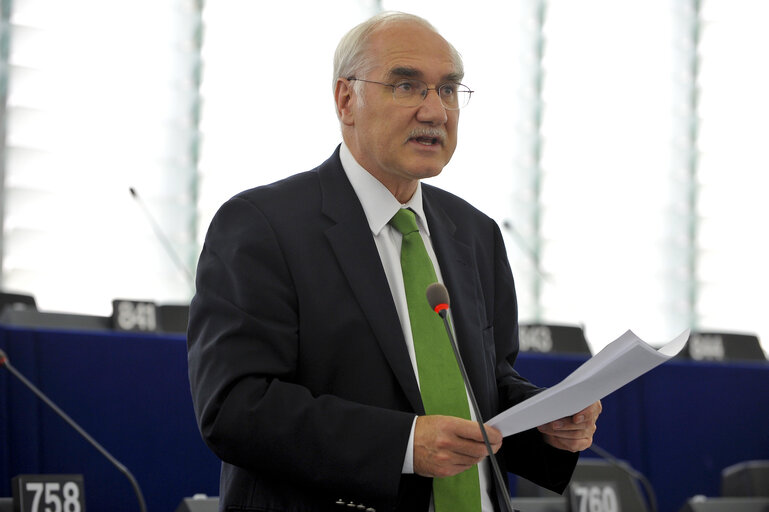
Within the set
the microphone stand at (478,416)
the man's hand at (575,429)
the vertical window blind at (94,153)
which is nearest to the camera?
the microphone stand at (478,416)

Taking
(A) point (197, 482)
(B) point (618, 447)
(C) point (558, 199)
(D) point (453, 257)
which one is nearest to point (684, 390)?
(B) point (618, 447)

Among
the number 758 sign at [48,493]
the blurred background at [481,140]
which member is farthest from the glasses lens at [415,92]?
the blurred background at [481,140]

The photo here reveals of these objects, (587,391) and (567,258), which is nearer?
(587,391)

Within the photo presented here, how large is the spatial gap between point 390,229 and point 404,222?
3 cm

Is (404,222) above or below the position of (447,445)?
above

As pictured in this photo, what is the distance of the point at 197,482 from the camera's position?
12.9 feet

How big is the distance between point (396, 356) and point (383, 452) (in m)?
0.19

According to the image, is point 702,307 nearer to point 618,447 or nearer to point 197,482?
point 618,447

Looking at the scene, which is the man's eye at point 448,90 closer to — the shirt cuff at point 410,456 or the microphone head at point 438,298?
the microphone head at point 438,298

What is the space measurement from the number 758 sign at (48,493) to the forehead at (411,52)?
171cm

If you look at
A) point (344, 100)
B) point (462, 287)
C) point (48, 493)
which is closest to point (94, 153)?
point (48, 493)

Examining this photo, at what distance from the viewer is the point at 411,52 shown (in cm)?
200

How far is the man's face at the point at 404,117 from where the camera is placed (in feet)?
6.45

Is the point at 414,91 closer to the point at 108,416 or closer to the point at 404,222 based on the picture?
the point at 404,222
